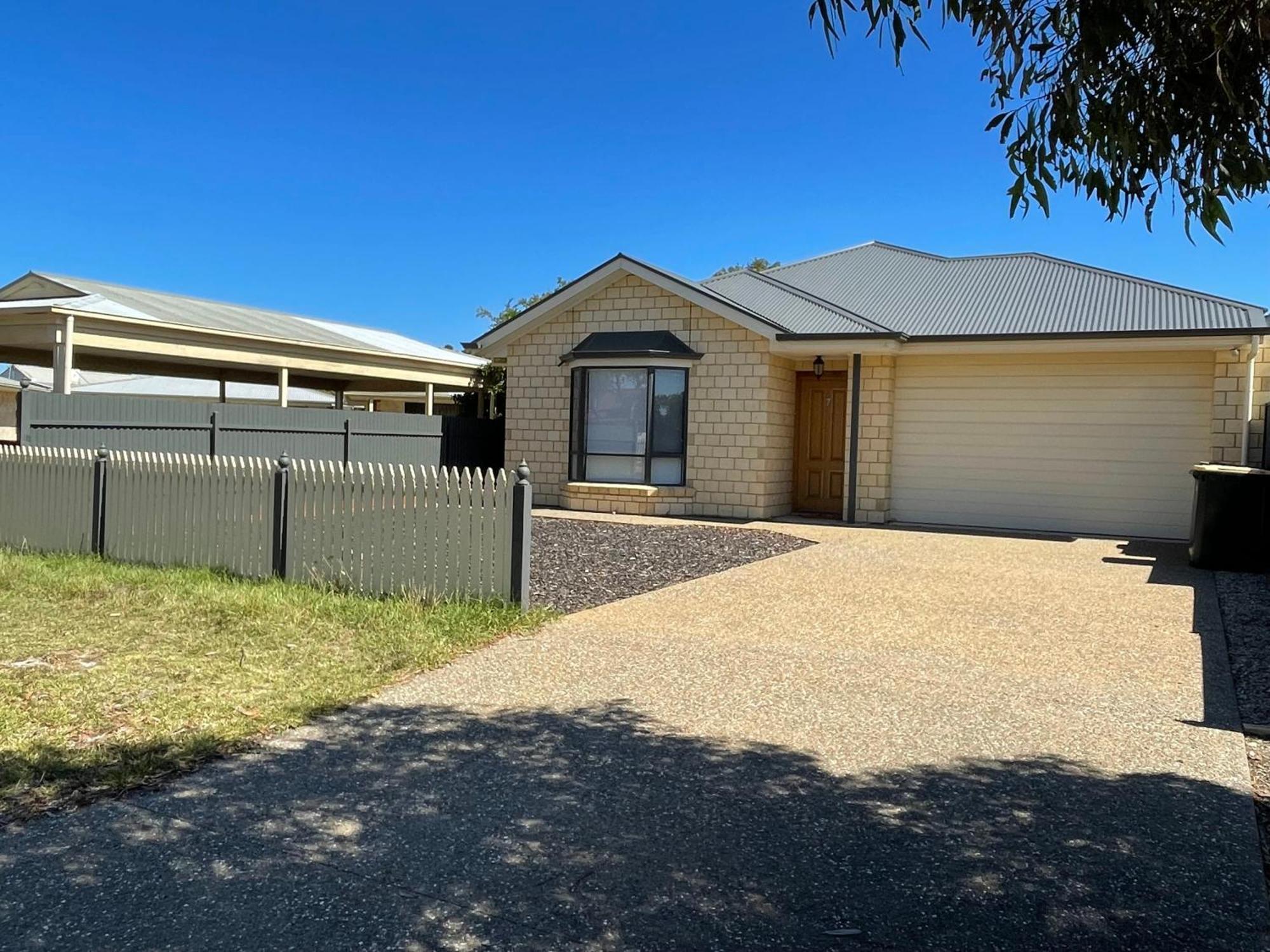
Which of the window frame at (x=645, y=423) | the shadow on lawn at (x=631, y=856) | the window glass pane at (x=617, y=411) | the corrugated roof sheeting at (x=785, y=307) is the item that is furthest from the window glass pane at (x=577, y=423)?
the shadow on lawn at (x=631, y=856)

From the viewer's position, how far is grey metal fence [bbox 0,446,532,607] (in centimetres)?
835

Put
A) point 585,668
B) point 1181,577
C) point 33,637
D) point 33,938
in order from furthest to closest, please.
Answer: point 1181,577, point 33,637, point 585,668, point 33,938

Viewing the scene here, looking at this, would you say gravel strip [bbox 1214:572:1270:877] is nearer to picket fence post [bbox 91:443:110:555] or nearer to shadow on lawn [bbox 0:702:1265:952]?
shadow on lawn [bbox 0:702:1265:952]

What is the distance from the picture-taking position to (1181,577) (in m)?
11.2

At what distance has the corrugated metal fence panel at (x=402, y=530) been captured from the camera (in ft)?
27.3

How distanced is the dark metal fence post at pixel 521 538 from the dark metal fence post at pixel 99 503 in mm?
5154

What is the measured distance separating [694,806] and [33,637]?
5332mm

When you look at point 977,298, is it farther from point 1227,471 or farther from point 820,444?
point 1227,471

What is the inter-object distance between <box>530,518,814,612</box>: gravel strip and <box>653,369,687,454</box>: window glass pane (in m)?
2.25

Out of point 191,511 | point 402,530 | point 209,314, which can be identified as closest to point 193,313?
point 209,314

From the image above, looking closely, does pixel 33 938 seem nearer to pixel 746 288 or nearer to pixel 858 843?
pixel 858 843

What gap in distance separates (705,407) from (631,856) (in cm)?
1370

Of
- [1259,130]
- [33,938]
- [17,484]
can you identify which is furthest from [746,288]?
[33,938]

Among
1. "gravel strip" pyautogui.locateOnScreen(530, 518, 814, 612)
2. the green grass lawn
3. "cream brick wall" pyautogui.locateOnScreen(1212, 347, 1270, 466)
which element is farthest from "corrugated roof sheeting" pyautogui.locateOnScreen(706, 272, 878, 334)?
the green grass lawn
